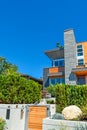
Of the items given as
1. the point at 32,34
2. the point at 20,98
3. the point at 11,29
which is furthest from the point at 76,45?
the point at 20,98

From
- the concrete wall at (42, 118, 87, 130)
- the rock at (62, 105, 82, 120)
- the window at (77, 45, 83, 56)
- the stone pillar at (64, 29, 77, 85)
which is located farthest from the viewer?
the window at (77, 45, 83, 56)

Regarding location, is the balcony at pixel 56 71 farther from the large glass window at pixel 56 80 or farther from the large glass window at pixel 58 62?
the large glass window at pixel 58 62

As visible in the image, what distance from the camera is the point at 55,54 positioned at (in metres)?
27.5

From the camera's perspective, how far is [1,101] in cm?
1294

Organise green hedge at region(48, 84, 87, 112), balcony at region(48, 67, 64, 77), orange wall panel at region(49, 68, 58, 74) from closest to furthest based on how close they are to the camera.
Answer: green hedge at region(48, 84, 87, 112) → balcony at region(48, 67, 64, 77) → orange wall panel at region(49, 68, 58, 74)

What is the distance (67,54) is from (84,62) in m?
2.86

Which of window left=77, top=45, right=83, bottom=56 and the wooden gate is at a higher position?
window left=77, top=45, right=83, bottom=56

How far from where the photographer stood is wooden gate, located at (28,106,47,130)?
1148 centimetres

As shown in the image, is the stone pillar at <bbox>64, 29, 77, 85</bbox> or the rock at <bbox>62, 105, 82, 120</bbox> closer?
the rock at <bbox>62, 105, 82, 120</bbox>

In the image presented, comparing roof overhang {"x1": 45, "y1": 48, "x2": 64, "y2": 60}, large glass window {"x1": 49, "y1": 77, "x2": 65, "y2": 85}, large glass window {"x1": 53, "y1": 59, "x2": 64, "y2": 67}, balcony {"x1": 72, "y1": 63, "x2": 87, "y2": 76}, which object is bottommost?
large glass window {"x1": 49, "y1": 77, "x2": 65, "y2": 85}

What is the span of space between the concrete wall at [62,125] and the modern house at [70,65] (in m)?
14.7

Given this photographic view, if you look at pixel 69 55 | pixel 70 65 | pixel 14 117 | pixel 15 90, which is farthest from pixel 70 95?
pixel 69 55

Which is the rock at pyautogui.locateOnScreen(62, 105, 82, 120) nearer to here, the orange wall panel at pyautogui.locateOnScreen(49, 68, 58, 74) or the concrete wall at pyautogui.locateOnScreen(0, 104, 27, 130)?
the concrete wall at pyautogui.locateOnScreen(0, 104, 27, 130)

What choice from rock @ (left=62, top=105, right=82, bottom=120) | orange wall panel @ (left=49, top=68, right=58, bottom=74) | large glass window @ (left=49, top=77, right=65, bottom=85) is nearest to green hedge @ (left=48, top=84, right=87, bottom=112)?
rock @ (left=62, top=105, right=82, bottom=120)
